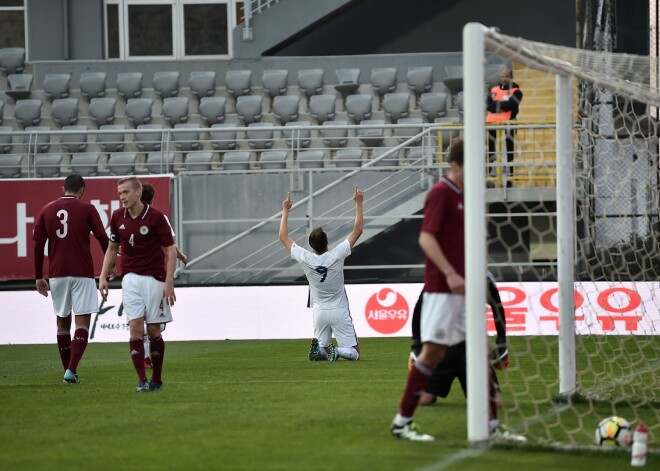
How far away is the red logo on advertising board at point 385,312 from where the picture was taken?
63.8 feet

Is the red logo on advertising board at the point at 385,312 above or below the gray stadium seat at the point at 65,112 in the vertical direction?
below

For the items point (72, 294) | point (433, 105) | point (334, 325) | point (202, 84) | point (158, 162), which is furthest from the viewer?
point (202, 84)

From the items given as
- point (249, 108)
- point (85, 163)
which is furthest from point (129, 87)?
point (249, 108)

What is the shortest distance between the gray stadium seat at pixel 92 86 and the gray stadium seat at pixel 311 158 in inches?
217

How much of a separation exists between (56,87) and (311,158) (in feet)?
22.3

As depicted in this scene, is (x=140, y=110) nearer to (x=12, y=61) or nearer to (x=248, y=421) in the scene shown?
(x=12, y=61)

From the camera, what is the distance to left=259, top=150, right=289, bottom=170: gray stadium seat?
2362 cm

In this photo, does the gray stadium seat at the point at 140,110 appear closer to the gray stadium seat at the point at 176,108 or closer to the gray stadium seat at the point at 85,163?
the gray stadium seat at the point at 176,108

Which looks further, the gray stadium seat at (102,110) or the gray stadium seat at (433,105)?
the gray stadium seat at (102,110)

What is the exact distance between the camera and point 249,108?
25.5 m

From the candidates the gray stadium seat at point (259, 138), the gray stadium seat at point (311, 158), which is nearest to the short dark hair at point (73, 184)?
the gray stadium seat at point (311, 158)

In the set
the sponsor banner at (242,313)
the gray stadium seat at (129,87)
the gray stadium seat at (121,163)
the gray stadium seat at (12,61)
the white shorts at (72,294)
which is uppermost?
the gray stadium seat at (12,61)

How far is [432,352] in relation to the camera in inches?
296

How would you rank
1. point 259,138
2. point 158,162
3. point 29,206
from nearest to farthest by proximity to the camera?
point 29,206, point 158,162, point 259,138
